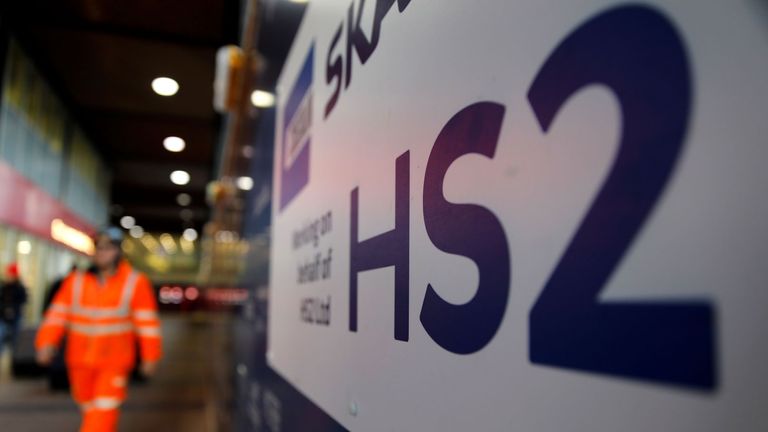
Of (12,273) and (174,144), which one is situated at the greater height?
(174,144)

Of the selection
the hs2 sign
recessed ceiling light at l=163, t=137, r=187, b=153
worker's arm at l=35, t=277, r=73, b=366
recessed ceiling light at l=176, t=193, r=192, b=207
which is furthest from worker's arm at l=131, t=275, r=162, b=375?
recessed ceiling light at l=176, t=193, r=192, b=207

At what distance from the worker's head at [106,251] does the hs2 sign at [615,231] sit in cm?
302

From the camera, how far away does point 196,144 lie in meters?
11.8

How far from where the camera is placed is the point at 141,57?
Answer: 748 centimetres

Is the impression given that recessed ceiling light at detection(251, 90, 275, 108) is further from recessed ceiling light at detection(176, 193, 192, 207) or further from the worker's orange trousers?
recessed ceiling light at detection(176, 193, 192, 207)

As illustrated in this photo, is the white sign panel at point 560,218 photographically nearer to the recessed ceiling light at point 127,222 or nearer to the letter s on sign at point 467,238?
the letter s on sign at point 467,238

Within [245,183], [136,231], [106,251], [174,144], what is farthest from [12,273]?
[136,231]

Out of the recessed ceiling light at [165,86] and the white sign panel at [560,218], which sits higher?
the recessed ceiling light at [165,86]

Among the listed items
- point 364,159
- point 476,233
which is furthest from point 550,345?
point 364,159

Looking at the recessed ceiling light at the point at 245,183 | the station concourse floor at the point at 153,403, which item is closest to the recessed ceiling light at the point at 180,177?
the station concourse floor at the point at 153,403

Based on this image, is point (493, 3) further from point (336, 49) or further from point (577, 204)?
point (336, 49)

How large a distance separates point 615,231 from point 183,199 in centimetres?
1873

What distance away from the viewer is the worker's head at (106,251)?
10.6 ft

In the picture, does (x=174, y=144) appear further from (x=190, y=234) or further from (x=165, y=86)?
(x=190, y=234)
